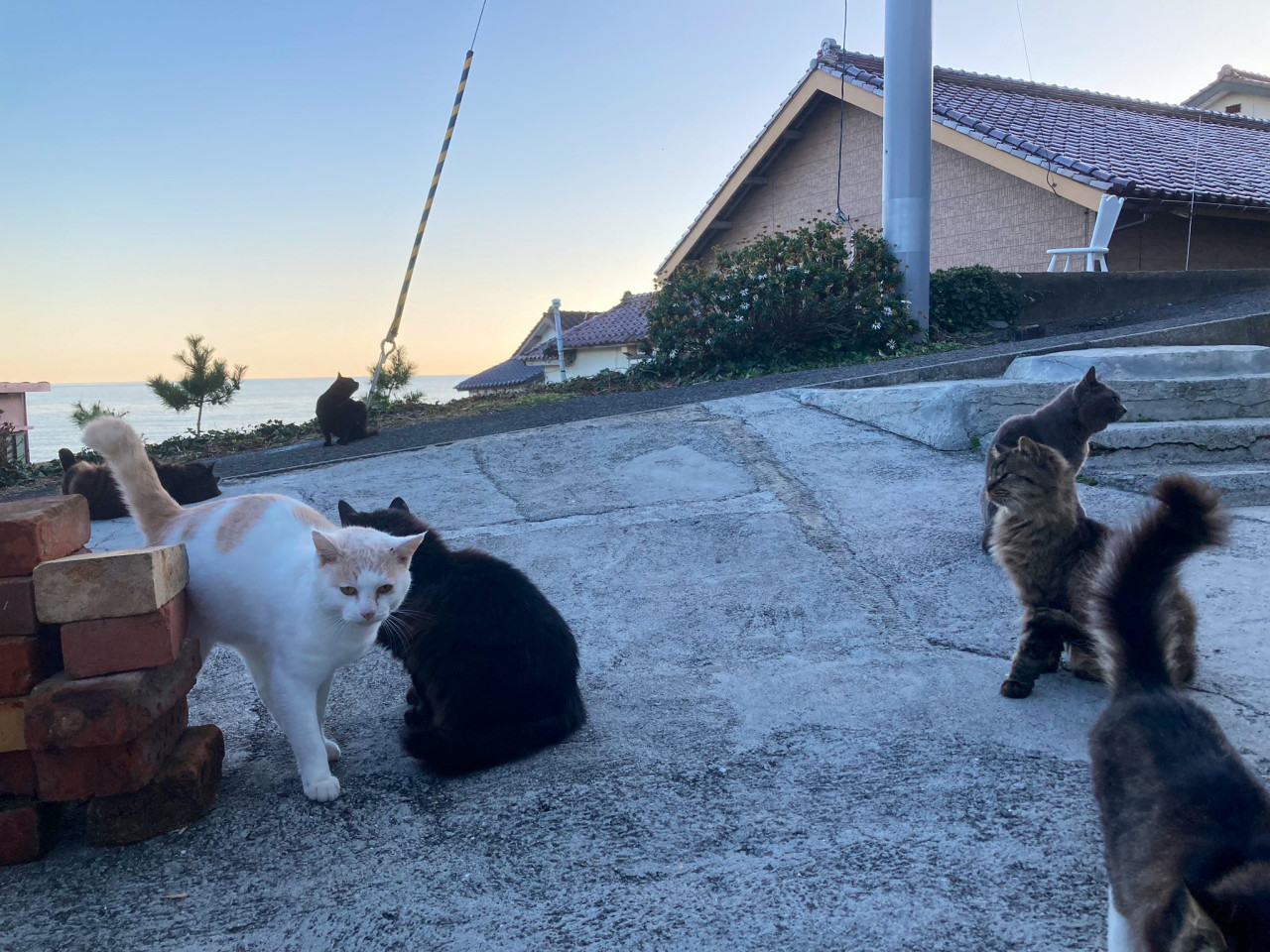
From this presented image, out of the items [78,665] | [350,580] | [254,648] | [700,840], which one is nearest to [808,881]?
[700,840]

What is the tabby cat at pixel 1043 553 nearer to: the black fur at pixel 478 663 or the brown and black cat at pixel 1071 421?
the brown and black cat at pixel 1071 421

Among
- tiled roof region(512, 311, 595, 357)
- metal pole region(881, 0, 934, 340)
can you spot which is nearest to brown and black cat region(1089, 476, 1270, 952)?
metal pole region(881, 0, 934, 340)

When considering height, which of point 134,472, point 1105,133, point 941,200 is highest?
point 1105,133

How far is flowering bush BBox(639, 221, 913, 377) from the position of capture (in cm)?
855

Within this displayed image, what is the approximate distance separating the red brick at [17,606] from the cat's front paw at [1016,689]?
8.95 ft

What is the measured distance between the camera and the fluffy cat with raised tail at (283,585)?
2.29 m

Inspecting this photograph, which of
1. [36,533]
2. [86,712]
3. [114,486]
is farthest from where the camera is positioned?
[114,486]

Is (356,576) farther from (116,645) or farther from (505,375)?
(505,375)

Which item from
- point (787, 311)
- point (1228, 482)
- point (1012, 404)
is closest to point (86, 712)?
point (1012, 404)

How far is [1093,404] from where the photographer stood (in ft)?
14.2

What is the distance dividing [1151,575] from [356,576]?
1.89 metres

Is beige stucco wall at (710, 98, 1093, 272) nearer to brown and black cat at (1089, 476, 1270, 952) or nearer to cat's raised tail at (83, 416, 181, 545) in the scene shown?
cat's raised tail at (83, 416, 181, 545)

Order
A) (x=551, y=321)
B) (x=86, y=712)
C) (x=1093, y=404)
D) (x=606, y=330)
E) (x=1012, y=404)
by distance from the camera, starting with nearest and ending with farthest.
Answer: (x=86, y=712)
(x=1093, y=404)
(x=1012, y=404)
(x=606, y=330)
(x=551, y=321)

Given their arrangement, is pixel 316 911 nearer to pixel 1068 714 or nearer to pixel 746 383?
pixel 1068 714
